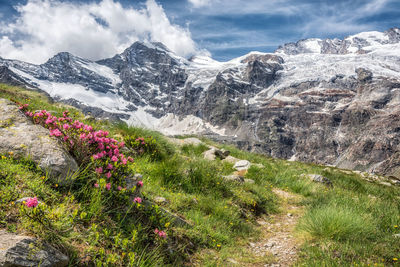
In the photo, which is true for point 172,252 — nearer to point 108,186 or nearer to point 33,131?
point 108,186

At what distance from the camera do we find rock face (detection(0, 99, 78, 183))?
151 inches

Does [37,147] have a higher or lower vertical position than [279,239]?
higher

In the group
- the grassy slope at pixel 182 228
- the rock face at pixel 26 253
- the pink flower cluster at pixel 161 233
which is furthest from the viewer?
the pink flower cluster at pixel 161 233

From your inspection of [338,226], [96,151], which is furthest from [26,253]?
[338,226]

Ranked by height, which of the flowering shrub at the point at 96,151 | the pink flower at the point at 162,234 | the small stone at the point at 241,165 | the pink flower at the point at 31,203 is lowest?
the small stone at the point at 241,165

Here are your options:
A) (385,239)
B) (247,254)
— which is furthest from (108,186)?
(385,239)

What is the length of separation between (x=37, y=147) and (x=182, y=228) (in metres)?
2.78

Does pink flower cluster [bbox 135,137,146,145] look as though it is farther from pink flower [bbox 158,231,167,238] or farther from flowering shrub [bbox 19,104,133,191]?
pink flower [bbox 158,231,167,238]

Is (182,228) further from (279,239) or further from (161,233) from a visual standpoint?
(279,239)

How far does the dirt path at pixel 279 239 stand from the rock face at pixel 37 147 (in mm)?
Result: 3699

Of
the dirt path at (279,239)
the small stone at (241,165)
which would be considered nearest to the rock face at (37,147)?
the dirt path at (279,239)

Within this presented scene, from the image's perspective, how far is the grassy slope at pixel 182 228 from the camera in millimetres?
3158

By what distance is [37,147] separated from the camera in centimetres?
402

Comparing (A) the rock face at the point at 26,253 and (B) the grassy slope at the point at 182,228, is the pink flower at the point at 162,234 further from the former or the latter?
(A) the rock face at the point at 26,253
